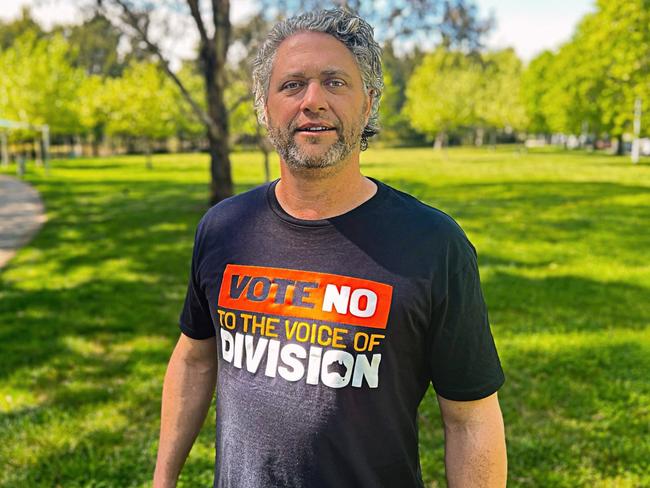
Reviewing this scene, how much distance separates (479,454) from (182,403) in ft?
3.33

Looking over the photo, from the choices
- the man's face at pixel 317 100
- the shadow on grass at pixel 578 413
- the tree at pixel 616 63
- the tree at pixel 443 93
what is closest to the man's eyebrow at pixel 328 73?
the man's face at pixel 317 100

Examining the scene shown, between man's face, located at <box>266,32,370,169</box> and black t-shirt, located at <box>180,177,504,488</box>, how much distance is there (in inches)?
7.4

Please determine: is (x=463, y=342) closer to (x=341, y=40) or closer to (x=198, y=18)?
(x=341, y=40)

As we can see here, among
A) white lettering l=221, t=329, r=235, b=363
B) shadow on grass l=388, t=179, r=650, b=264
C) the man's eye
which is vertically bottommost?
shadow on grass l=388, t=179, r=650, b=264

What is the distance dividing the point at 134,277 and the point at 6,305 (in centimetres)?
182

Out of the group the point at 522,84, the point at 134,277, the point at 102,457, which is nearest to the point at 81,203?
the point at 134,277

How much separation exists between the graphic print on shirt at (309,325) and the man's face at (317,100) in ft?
1.13

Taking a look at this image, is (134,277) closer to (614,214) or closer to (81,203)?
(81,203)

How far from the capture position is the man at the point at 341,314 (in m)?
1.59

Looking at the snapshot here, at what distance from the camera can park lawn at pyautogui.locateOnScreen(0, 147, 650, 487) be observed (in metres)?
4.04

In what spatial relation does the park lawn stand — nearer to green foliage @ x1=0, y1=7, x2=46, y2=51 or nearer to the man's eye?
the man's eye

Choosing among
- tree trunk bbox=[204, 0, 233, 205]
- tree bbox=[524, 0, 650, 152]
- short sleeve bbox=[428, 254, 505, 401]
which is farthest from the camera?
tree bbox=[524, 0, 650, 152]

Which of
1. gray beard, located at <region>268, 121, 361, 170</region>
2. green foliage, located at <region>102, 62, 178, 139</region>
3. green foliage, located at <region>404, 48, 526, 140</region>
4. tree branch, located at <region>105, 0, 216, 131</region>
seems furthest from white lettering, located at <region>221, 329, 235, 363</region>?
green foliage, located at <region>404, 48, 526, 140</region>

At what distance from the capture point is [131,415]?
4.62 m
